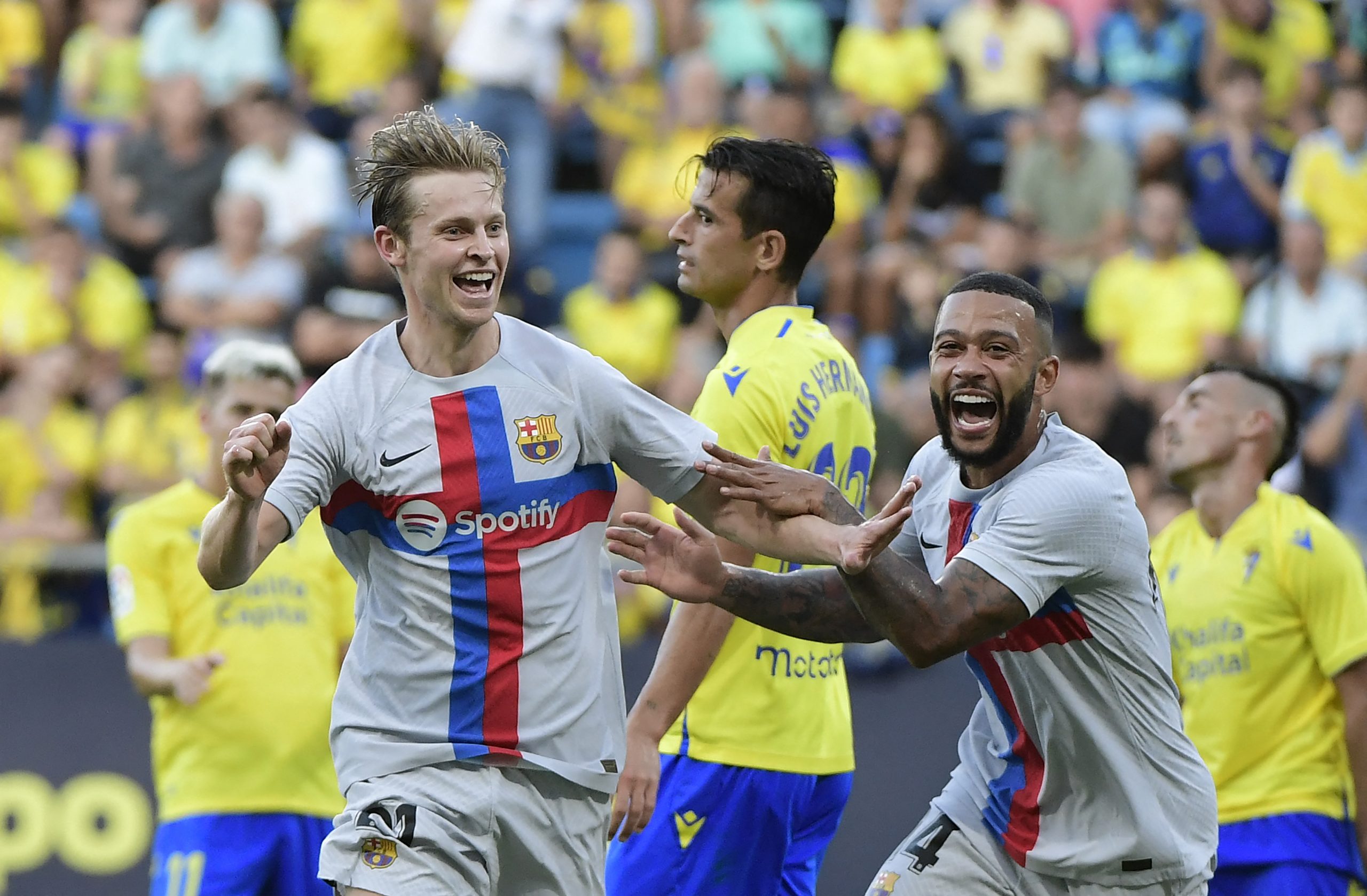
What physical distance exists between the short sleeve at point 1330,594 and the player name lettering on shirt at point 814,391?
1675 mm

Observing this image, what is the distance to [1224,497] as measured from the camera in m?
6.39

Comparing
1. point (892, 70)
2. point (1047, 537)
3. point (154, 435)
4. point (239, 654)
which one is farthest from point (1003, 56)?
point (1047, 537)

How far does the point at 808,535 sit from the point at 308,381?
6.23 meters

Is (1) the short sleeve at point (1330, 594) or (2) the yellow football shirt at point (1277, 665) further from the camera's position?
(2) the yellow football shirt at point (1277, 665)

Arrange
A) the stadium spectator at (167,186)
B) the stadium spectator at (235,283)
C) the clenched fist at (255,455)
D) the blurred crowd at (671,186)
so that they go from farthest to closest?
the stadium spectator at (167,186)
the stadium spectator at (235,283)
the blurred crowd at (671,186)
the clenched fist at (255,455)

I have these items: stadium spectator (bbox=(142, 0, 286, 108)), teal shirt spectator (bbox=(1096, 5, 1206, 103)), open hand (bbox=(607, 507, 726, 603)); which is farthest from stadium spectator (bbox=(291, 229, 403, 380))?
teal shirt spectator (bbox=(1096, 5, 1206, 103))

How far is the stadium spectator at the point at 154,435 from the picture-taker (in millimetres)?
10430

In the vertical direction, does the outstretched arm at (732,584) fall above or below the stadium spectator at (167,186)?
below

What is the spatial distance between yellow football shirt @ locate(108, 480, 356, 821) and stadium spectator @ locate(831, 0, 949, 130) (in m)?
7.57

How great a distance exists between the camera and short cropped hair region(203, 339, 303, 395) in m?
6.47

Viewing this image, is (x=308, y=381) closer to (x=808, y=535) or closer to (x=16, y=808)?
(x=16, y=808)

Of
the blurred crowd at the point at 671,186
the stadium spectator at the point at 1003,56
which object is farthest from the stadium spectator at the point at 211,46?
the stadium spectator at the point at 1003,56

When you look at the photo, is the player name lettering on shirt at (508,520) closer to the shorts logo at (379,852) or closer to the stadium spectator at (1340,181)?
the shorts logo at (379,852)

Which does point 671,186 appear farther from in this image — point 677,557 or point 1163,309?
point 677,557
